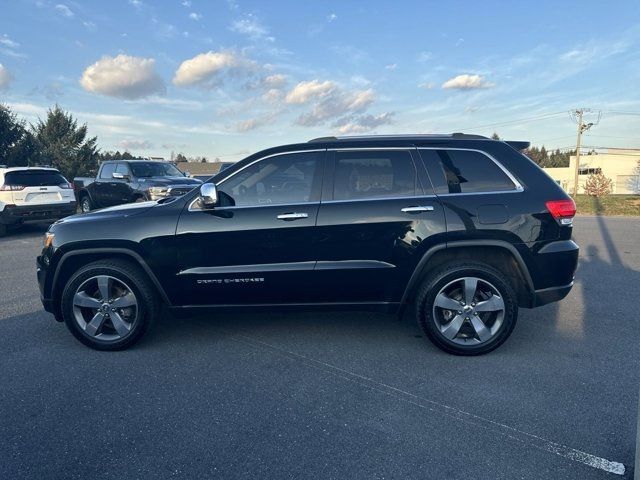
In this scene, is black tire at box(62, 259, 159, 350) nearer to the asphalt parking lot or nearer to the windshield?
the asphalt parking lot

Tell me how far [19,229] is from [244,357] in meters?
11.9

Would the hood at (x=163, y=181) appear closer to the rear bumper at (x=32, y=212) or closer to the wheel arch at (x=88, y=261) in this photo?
the rear bumper at (x=32, y=212)

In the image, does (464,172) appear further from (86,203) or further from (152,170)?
(86,203)

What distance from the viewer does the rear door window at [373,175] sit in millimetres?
3895

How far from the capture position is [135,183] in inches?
470

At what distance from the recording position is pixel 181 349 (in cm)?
405

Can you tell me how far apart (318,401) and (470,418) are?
1019 mm

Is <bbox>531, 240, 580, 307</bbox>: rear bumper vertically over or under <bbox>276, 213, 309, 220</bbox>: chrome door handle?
under

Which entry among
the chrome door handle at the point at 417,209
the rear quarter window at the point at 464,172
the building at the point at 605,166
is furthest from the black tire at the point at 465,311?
the building at the point at 605,166

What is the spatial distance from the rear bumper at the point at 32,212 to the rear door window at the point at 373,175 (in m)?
9.81

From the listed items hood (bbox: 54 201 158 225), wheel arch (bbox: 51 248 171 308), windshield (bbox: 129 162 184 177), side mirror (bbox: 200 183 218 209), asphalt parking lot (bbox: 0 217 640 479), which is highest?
windshield (bbox: 129 162 184 177)

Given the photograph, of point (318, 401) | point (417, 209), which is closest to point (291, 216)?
point (417, 209)

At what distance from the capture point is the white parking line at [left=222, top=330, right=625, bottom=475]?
2.47 m

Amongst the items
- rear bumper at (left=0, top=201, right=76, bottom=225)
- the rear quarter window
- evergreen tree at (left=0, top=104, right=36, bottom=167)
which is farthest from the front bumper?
evergreen tree at (left=0, top=104, right=36, bottom=167)
